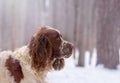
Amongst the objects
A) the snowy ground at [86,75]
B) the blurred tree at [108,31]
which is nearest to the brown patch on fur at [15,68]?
the snowy ground at [86,75]

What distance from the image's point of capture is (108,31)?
368 inches

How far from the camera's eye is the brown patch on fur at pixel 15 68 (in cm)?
487

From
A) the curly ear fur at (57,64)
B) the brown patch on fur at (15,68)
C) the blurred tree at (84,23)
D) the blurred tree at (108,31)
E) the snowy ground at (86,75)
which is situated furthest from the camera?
the blurred tree at (84,23)

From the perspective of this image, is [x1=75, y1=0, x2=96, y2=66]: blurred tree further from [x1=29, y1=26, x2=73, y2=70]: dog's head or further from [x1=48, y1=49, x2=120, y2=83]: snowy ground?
[x1=29, y1=26, x2=73, y2=70]: dog's head

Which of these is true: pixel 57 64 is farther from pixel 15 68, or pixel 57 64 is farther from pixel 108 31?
pixel 108 31

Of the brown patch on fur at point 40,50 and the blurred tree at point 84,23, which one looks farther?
the blurred tree at point 84,23

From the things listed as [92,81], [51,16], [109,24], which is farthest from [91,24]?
[92,81]

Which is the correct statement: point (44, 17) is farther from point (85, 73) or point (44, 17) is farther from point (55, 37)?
point (55, 37)

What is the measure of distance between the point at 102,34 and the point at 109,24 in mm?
302

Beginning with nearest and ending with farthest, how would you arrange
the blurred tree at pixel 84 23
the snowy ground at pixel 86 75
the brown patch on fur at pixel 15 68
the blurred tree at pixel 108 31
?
the brown patch on fur at pixel 15 68, the snowy ground at pixel 86 75, the blurred tree at pixel 108 31, the blurred tree at pixel 84 23

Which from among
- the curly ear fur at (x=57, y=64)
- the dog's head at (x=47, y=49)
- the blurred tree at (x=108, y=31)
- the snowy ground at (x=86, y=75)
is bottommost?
the snowy ground at (x=86, y=75)

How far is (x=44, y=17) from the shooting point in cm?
1194

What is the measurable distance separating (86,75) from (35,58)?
363 cm

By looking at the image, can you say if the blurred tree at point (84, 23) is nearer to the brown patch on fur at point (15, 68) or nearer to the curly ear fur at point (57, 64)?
the curly ear fur at point (57, 64)
